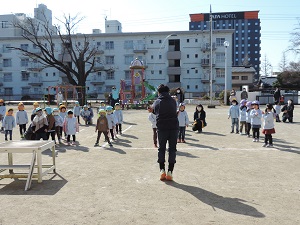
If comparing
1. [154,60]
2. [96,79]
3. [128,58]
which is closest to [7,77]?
[96,79]

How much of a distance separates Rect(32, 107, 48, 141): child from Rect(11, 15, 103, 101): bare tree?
2995 cm

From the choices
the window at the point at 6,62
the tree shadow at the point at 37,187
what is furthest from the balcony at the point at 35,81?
the tree shadow at the point at 37,187

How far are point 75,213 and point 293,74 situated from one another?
5841 cm

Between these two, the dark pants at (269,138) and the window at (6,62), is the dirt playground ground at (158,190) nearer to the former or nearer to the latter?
the dark pants at (269,138)

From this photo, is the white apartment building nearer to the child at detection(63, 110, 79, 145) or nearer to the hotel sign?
the hotel sign

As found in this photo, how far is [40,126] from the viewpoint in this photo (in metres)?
9.42

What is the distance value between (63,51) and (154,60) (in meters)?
15.1

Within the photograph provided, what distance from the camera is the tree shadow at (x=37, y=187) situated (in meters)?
5.76

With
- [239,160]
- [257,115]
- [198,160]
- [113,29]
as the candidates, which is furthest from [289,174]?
[113,29]

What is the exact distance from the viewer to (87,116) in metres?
17.6

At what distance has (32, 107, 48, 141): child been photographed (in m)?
9.41

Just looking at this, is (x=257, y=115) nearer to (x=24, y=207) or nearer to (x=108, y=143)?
(x=108, y=143)

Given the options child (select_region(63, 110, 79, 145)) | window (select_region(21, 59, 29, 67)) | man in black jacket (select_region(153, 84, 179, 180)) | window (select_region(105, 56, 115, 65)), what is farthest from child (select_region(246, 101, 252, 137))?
window (select_region(21, 59, 29, 67))

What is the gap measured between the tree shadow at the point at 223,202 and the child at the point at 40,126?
16.9 ft
